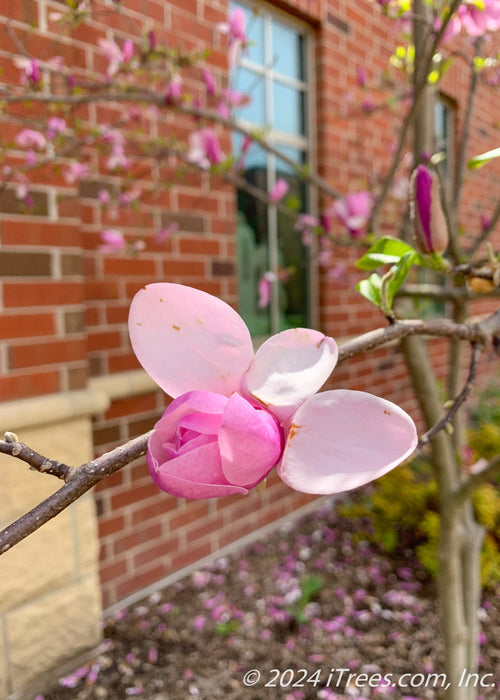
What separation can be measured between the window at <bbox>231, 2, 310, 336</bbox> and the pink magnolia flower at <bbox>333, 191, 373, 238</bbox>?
849 mm

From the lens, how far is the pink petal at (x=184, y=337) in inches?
12.2

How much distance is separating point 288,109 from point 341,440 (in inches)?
107

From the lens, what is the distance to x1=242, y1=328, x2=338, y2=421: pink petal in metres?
0.30

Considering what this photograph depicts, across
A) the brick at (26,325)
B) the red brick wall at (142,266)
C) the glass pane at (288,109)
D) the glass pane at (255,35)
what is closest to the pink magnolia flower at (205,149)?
the red brick wall at (142,266)

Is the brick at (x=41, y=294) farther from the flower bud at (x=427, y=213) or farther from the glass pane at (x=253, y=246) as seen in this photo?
the flower bud at (x=427, y=213)

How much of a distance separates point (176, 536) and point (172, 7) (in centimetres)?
200

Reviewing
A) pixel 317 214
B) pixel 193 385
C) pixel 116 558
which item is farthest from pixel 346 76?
Answer: pixel 193 385

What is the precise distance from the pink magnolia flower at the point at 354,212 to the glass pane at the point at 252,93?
962 mm

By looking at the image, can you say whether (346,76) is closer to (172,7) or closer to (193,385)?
(172,7)

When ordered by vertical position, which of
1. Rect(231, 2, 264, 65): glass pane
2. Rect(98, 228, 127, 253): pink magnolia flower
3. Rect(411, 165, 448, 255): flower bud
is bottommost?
Rect(411, 165, 448, 255): flower bud

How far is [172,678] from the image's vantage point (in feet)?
5.35

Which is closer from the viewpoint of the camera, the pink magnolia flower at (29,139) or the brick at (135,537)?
the pink magnolia flower at (29,139)

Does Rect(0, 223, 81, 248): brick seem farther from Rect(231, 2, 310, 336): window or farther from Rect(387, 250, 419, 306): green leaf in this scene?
Rect(387, 250, 419, 306): green leaf

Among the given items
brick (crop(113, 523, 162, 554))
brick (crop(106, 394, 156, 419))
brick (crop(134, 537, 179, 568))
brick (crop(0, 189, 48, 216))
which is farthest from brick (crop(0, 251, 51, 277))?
brick (crop(134, 537, 179, 568))
